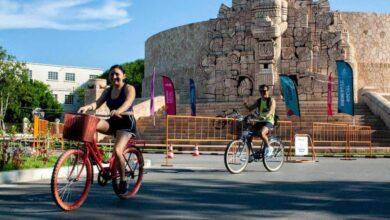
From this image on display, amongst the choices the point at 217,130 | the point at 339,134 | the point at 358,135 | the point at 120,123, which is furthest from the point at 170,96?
the point at 120,123

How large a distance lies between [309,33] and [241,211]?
1205 inches

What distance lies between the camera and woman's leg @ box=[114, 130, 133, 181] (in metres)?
6.50

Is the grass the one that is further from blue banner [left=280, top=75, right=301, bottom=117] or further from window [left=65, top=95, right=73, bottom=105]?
window [left=65, top=95, right=73, bottom=105]

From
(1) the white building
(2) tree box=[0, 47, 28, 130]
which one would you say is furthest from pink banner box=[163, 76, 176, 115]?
(1) the white building

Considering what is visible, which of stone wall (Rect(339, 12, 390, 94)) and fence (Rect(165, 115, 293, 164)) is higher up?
stone wall (Rect(339, 12, 390, 94))

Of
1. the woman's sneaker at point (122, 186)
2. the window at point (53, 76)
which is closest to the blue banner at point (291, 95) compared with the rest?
the woman's sneaker at point (122, 186)

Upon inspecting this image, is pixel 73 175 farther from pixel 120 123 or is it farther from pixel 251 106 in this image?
pixel 251 106

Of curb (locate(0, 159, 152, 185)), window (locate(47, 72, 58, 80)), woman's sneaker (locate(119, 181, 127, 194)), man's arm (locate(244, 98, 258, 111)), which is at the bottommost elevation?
curb (locate(0, 159, 152, 185))

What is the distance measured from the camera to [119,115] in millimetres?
6453

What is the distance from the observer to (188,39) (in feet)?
137

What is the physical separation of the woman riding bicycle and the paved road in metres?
0.64

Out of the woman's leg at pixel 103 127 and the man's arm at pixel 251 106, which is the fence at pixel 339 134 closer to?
the man's arm at pixel 251 106

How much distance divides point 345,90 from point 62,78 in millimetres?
69050

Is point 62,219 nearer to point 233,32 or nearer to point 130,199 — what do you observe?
point 130,199
